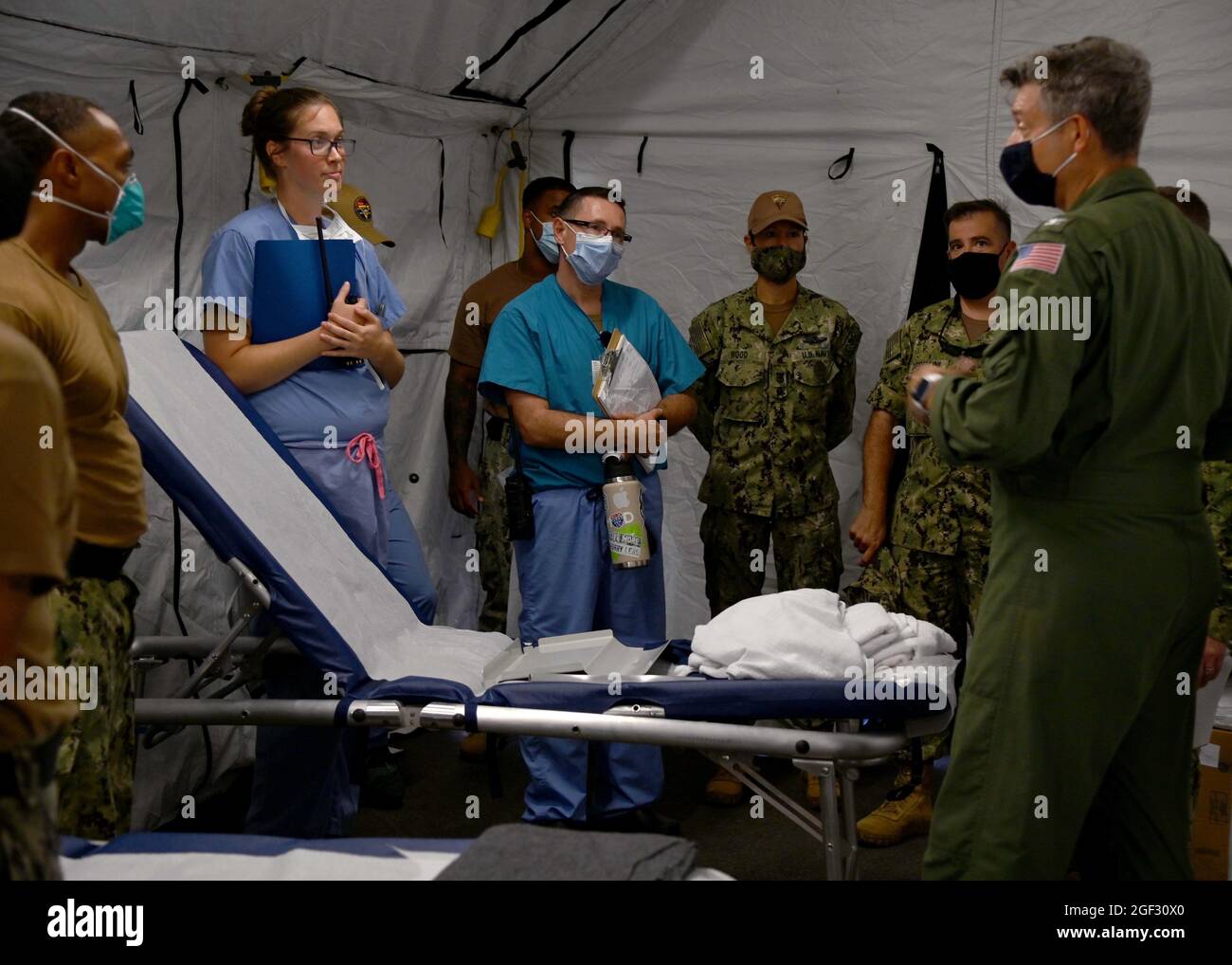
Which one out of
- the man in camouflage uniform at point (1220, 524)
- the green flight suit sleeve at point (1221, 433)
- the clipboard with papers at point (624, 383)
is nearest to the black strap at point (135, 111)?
the clipboard with papers at point (624, 383)

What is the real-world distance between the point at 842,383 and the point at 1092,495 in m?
1.91

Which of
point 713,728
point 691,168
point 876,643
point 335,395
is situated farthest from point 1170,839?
point 691,168

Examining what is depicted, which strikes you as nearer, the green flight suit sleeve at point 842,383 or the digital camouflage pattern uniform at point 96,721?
the digital camouflage pattern uniform at point 96,721

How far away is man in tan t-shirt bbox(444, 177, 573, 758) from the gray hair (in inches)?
86.3

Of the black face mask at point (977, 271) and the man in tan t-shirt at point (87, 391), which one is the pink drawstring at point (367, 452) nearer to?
the man in tan t-shirt at point (87, 391)

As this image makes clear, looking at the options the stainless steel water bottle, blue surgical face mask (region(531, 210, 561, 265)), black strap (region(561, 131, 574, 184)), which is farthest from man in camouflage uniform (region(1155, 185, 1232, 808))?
black strap (region(561, 131, 574, 184))

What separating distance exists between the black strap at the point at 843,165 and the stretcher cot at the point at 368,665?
2004 millimetres

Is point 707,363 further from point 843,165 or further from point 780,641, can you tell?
point 780,641

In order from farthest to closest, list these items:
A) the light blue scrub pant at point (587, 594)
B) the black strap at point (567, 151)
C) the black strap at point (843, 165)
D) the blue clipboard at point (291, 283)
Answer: the black strap at point (567, 151)
the black strap at point (843, 165)
the light blue scrub pant at point (587, 594)
the blue clipboard at point (291, 283)

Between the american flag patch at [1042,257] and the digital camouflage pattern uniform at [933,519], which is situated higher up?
the american flag patch at [1042,257]

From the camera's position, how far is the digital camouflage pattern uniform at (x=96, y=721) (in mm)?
A: 1768

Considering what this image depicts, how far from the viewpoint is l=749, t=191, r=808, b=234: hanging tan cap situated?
140 inches

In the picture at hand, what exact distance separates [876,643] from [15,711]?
1.52 m
